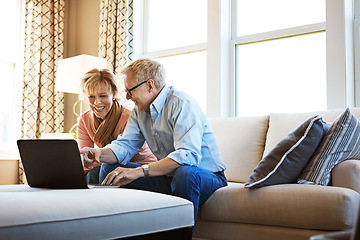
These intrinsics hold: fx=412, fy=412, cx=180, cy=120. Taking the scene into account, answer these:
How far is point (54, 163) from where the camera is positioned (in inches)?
68.9

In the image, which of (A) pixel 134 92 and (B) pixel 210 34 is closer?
(A) pixel 134 92

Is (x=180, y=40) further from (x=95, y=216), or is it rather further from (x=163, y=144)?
(x=95, y=216)

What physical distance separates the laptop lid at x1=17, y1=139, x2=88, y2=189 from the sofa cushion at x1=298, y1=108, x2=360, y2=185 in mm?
1030

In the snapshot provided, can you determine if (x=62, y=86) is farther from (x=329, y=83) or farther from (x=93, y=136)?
(x=329, y=83)

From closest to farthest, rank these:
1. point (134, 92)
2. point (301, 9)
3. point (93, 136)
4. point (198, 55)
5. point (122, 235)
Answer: point (122, 235), point (134, 92), point (93, 136), point (301, 9), point (198, 55)

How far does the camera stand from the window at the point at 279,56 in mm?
3257

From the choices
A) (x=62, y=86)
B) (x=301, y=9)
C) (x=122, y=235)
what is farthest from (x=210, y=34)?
(x=122, y=235)

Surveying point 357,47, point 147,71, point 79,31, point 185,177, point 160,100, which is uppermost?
point 79,31

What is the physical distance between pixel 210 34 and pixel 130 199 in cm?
258

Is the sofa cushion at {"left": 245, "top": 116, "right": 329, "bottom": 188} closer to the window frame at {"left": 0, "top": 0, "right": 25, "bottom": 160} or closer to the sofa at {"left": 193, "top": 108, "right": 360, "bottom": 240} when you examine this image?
the sofa at {"left": 193, "top": 108, "right": 360, "bottom": 240}

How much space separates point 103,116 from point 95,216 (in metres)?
1.43

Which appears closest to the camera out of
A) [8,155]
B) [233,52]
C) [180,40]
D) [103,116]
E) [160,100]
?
[160,100]

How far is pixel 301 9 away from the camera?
3.38m

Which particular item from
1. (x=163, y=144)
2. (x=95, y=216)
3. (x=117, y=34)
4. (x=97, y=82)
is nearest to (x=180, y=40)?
(x=117, y=34)
